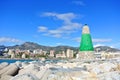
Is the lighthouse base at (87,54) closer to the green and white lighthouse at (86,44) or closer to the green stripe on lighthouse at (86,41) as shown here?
the green and white lighthouse at (86,44)

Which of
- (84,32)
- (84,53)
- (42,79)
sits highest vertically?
(84,32)

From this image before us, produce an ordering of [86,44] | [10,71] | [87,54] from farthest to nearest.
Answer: [87,54], [86,44], [10,71]

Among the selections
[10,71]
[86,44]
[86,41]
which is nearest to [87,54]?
[86,44]

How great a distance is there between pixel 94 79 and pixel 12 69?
4.67 m

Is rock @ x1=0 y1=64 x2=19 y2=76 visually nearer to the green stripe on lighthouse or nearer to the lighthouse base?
the green stripe on lighthouse

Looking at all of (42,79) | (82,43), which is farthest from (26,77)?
(82,43)

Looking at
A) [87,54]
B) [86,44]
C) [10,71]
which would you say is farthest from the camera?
[87,54]

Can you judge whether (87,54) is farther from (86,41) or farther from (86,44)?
(86,41)

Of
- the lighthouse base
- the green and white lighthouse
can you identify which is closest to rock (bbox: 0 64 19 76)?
the green and white lighthouse

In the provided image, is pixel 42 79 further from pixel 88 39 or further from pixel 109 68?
pixel 88 39

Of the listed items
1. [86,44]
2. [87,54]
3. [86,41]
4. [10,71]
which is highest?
[86,41]

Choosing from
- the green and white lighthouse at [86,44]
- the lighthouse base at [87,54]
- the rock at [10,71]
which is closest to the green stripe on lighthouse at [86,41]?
the green and white lighthouse at [86,44]

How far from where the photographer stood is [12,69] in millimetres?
10219

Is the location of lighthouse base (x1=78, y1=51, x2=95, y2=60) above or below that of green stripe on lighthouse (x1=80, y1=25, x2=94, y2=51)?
below
